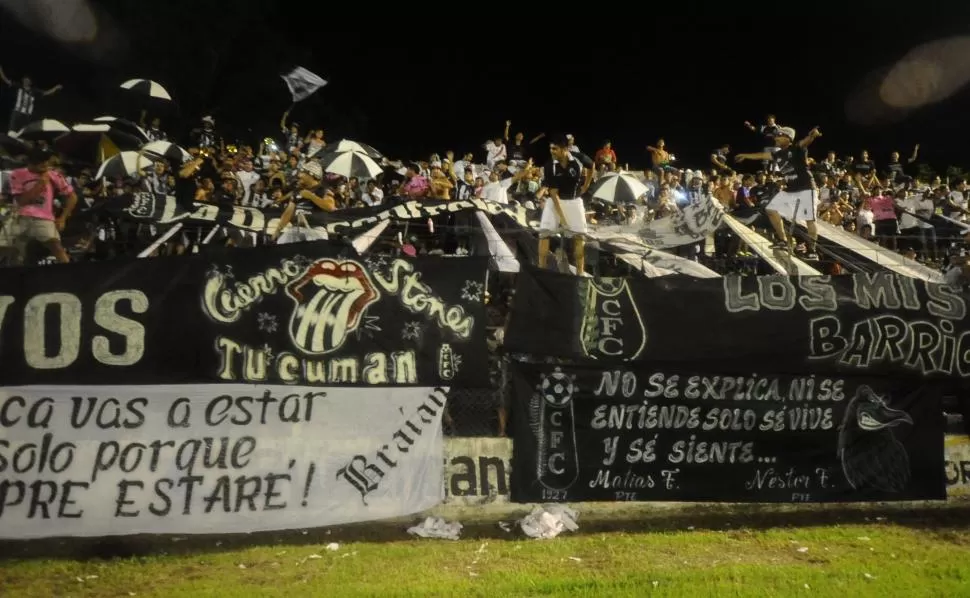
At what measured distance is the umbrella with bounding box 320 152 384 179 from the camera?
1456 cm

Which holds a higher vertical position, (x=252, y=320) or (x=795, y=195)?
(x=795, y=195)

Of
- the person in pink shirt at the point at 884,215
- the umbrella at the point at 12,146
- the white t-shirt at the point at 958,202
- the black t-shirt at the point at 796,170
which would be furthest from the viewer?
the white t-shirt at the point at 958,202

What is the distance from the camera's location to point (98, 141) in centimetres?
1742

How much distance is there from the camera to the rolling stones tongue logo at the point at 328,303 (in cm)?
735

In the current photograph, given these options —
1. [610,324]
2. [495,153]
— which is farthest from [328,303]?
[495,153]

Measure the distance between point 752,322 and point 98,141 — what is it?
1427 centimetres

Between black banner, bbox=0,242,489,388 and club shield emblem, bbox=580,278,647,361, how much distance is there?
3.19 feet

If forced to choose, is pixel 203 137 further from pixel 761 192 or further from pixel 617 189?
pixel 761 192

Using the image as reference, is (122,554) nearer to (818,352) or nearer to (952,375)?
(818,352)

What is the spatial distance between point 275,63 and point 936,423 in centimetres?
2549

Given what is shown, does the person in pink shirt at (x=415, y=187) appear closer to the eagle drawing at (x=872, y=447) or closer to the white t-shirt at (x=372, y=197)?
the white t-shirt at (x=372, y=197)

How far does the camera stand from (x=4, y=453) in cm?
683

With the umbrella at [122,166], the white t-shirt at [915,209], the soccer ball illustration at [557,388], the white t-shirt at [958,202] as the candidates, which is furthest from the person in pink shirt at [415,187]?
the white t-shirt at [958,202]

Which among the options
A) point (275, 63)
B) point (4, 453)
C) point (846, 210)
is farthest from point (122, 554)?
point (275, 63)
